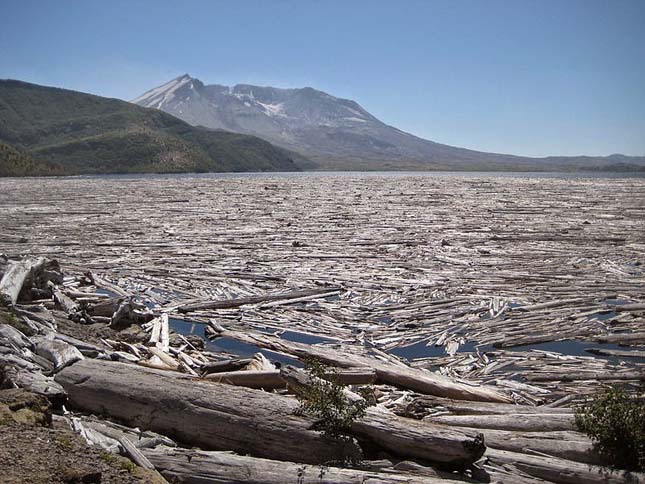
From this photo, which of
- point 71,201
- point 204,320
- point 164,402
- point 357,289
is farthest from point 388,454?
point 71,201

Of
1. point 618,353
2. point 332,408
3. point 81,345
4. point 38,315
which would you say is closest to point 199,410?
point 332,408

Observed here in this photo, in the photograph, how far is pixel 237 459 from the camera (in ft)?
18.0

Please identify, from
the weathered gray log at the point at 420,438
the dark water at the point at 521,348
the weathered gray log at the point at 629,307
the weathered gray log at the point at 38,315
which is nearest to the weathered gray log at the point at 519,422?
the weathered gray log at the point at 420,438

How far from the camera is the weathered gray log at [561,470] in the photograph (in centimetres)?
513

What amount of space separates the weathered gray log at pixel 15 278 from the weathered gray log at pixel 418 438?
8292 millimetres

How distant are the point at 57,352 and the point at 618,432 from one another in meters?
7.76

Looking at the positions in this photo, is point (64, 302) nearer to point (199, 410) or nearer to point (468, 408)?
point (199, 410)

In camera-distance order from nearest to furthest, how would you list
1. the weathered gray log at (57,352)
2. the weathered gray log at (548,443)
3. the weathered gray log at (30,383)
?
the weathered gray log at (548,443)
the weathered gray log at (30,383)
the weathered gray log at (57,352)

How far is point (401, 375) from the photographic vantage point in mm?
8227

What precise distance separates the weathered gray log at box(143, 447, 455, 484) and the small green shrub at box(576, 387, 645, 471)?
5.86 ft

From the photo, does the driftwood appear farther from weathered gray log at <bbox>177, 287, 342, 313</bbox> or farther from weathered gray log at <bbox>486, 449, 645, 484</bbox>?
weathered gray log at <bbox>177, 287, 342, 313</bbox>

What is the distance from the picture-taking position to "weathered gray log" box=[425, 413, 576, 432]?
620 cm

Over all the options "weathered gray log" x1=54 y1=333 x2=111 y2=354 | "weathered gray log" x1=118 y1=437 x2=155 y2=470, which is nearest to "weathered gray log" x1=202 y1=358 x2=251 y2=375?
"weathered gray log" x1=54 y1=333 x2=111 y2=354

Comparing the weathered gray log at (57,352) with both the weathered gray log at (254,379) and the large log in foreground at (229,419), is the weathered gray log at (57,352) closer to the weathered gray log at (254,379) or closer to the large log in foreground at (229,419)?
the large log in foreground at (229,419)
